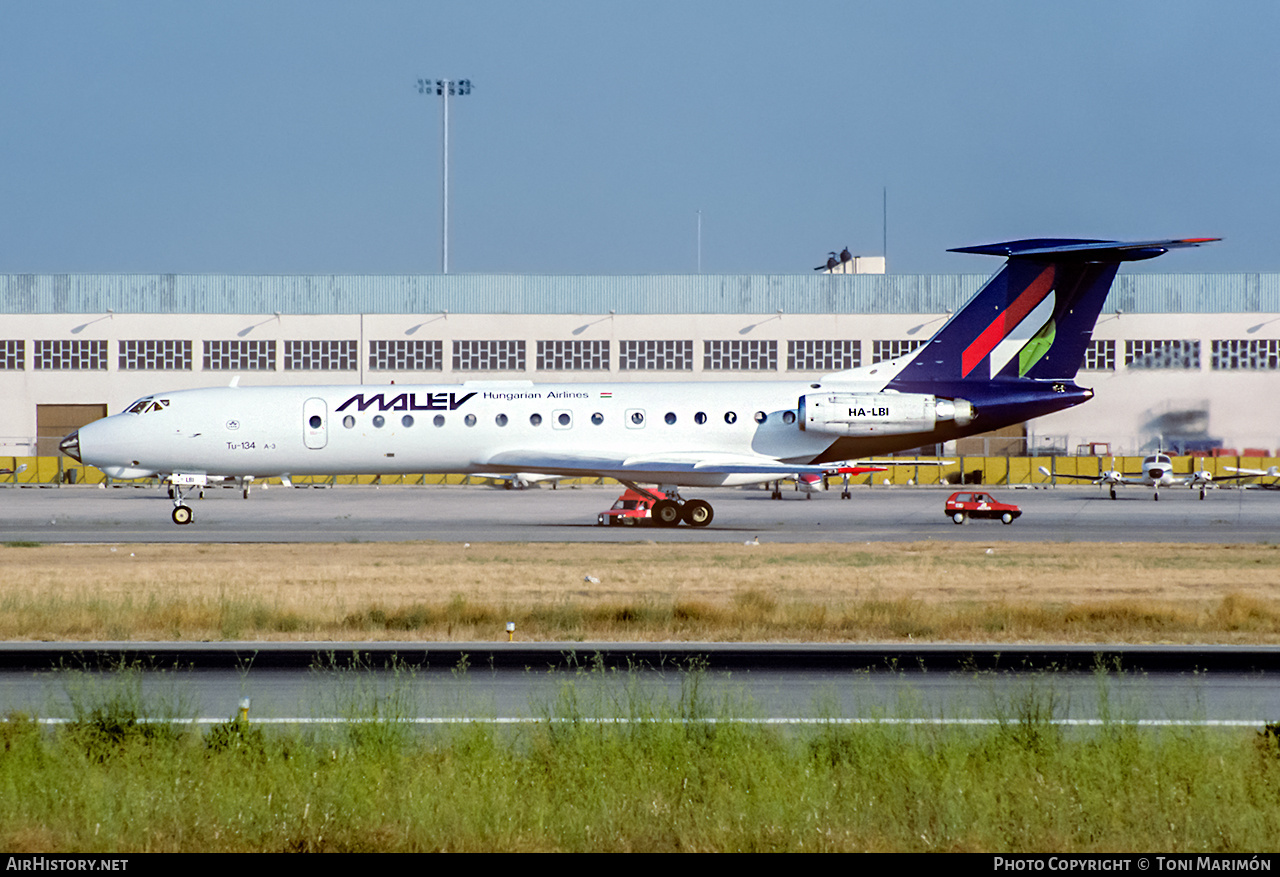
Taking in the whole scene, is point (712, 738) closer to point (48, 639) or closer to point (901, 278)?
point (48, 639)

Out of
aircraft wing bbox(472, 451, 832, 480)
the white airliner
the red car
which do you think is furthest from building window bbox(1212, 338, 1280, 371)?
aircraft wing bbox(472, 451, 832, 480)

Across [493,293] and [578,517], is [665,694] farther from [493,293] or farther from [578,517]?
[493,293]

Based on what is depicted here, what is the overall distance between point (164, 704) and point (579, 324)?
62764 mm

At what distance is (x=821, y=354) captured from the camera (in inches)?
2857

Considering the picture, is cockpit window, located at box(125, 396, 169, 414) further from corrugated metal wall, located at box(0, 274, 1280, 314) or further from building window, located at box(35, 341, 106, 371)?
building window, located at box(35, 341, 106, 371)

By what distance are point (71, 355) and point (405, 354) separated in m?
18.8

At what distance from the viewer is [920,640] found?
54.9ft

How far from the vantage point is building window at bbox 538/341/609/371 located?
238ft

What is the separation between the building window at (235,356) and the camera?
72.6m

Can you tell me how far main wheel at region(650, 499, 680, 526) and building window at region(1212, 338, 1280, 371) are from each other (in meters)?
44.7

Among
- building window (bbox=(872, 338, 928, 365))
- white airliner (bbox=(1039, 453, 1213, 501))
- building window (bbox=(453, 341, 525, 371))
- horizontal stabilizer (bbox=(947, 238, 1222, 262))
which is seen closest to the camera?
horizontal stabilizer (bbox=(947, 238, 1222, 262))

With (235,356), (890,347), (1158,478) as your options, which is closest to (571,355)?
(890,347)

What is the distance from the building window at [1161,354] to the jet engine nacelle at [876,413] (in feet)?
130
